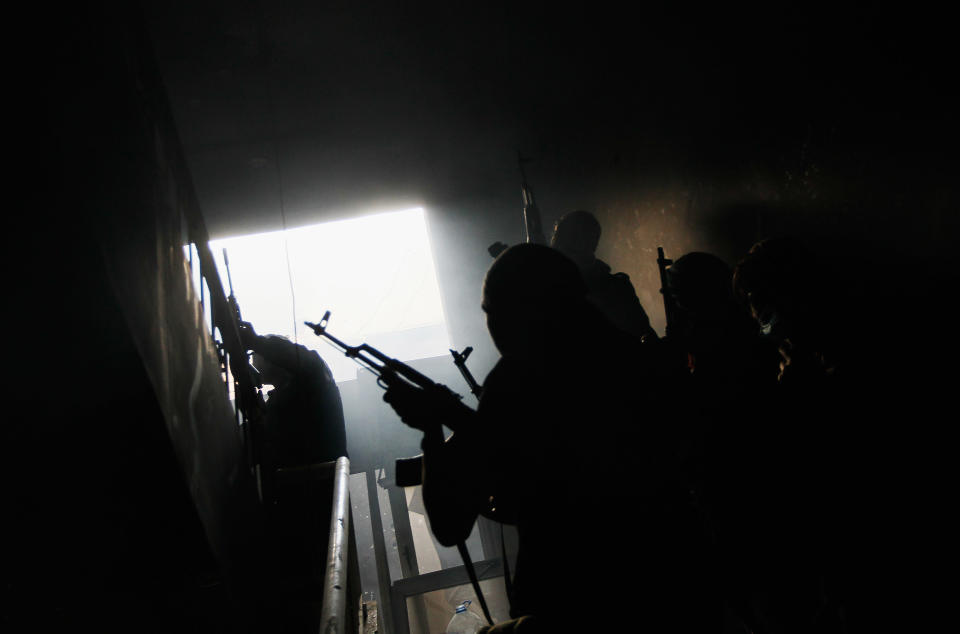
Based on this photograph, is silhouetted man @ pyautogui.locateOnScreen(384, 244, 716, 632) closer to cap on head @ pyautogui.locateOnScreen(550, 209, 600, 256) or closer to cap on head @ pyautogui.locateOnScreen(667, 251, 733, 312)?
cap on head @ pyautogui.locateOnScreen(667, 251, 733, 312)

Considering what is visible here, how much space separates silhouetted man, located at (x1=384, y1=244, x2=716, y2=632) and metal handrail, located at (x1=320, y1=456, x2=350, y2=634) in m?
0.31

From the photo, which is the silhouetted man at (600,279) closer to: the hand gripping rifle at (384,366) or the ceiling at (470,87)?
the ceiling at (470,87)

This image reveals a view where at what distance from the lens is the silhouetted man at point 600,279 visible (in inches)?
125

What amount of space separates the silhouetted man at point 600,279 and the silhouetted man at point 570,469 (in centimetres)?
183

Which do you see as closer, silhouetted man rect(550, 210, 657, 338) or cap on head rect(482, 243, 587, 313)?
cap on head rect(482, 243, 587, 313)

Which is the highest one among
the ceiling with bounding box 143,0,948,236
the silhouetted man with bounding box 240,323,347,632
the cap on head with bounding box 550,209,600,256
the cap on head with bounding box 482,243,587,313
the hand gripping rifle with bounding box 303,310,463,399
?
the ceiling with bounding box 143,0,948,236

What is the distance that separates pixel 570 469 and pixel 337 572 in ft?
2.37

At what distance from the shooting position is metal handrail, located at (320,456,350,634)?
4.02 feet

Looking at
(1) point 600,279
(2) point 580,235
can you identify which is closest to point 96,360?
(1) point 600,279

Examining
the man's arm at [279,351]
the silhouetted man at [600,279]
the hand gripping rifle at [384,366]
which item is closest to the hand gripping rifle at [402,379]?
the hand gripping rifle at [384,366]

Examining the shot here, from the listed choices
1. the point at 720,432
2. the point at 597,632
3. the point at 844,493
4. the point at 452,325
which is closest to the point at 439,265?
the point at 452,325

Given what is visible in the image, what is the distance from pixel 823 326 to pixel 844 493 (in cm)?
47

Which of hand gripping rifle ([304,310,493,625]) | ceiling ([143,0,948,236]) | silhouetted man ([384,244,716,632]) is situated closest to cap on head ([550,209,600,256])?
ceiling ([143,0,948,236])

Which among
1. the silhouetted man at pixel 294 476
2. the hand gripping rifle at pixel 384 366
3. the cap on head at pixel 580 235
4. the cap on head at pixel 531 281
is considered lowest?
the silhouetted man at pixel 294 476
